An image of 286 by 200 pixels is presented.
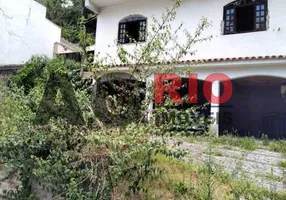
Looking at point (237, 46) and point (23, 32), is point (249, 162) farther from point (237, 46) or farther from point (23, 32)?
point (23, 32)

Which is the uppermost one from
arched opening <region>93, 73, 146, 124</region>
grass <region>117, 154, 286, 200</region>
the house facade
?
the house facade

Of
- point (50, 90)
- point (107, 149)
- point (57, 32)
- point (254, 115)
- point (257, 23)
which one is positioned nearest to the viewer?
point (107, 149)

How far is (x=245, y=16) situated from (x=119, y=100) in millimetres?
9442

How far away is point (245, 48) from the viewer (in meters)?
12.5

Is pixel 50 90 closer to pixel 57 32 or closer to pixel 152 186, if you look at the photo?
pixel 152 186

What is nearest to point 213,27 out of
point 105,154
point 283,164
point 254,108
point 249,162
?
point 254,108

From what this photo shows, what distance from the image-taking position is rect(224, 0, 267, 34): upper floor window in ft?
40.6

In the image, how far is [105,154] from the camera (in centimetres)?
445

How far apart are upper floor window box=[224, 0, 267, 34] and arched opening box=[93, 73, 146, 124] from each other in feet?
27.4

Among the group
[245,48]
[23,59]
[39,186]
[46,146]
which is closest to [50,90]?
[46,146]

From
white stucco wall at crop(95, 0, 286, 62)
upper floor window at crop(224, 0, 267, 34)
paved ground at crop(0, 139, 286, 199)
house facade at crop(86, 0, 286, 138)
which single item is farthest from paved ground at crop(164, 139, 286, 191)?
upper floor window at crop(224, 0, 267, 34)

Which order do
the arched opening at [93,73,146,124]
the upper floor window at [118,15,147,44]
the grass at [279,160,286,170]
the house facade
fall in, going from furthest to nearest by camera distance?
the upper floor window at [118,15,147,44] → the house facade → the grass at [279,160,286,170] → the arched opening at [93,73,146,124]

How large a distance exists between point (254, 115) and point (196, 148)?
8279 mm
